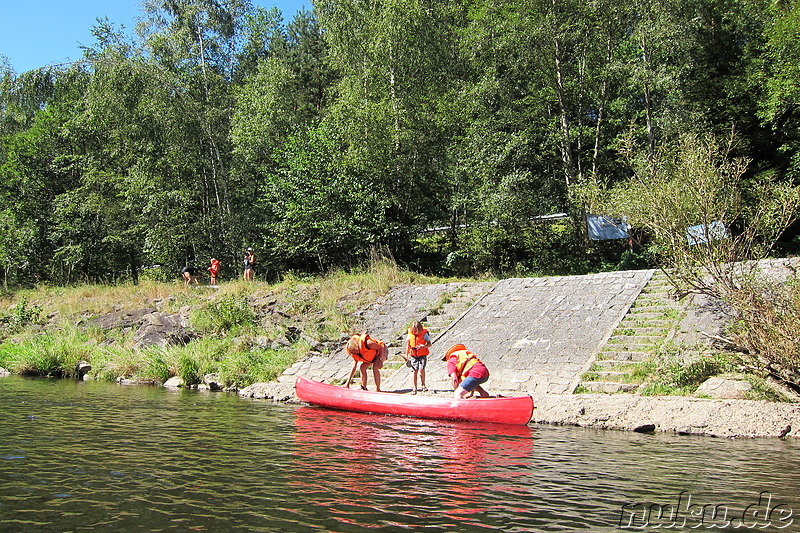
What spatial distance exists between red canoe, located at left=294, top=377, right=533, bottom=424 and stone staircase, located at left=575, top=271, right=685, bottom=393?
2.23 metres

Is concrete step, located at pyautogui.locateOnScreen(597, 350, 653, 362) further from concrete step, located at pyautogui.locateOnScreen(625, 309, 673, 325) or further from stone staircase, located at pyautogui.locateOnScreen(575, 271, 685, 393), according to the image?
concrete step, located at pyautogui.locateOnScreen(625, 309, 673, 325)

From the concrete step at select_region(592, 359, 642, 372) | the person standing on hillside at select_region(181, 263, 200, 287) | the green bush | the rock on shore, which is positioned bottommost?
the rock on shore

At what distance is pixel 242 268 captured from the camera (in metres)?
27.5

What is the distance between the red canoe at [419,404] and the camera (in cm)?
1048

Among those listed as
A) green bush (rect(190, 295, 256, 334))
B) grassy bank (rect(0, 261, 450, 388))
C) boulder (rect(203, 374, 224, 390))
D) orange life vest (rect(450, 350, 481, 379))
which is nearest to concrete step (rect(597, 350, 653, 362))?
orange life vest (rect(450, 350, 481, 379))

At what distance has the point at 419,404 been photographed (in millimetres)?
11312

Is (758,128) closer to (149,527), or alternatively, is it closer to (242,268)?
(242,268)

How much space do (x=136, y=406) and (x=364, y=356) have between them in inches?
178

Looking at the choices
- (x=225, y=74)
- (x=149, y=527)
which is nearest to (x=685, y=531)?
(x=149, y=527)

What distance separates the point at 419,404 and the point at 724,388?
523 centimetres

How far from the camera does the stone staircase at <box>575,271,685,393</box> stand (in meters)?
12.2

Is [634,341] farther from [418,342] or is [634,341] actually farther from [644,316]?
[418,342]

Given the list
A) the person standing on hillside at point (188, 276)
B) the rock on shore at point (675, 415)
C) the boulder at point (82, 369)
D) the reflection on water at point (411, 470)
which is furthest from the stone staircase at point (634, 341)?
the person standing on hillside at point (188, 276)

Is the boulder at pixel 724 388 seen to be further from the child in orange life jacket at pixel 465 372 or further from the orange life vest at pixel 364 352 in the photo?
the orange life vest at pixel 364 352
